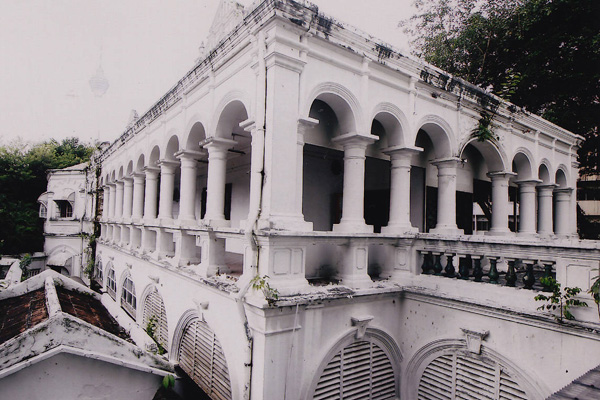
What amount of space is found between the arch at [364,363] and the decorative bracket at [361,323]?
71 millimetres

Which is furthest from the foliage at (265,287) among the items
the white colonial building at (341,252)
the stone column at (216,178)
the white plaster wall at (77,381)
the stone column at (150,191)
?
the stone column at (150,191)

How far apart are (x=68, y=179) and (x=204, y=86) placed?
692 inches

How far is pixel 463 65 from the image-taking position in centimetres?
1455

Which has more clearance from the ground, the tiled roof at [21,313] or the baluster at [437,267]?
the baluster at [437,267]

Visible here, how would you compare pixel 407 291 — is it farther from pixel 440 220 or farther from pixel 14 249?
pixel 14 249

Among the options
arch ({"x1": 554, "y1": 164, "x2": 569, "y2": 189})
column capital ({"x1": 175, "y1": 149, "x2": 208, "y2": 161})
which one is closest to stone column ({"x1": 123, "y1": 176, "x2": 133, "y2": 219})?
column capital ({"x1": 175, "y1": 149, "x2": 208, "y2": 161})

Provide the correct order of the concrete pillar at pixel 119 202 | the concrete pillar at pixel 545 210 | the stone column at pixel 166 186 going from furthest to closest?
1. the concrete pillar at pixel 119 202
2. the concrete pillar at pixel 545 210
3. the stone column at pixel 166 186

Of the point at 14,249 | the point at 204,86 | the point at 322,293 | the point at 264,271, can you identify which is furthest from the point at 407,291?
the point at 14,249

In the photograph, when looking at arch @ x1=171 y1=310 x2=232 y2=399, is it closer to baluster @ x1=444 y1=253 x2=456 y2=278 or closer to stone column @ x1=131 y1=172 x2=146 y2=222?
baluster @ x1=444 y1=253 x2=456 y2=278

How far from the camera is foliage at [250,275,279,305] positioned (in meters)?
4.76

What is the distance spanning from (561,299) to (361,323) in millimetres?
2548

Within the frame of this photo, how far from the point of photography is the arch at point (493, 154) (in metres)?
8.76

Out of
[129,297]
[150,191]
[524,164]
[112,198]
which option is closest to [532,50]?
[524,164]

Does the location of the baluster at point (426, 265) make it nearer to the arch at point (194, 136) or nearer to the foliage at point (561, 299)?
the foliage at point (561, 299)
